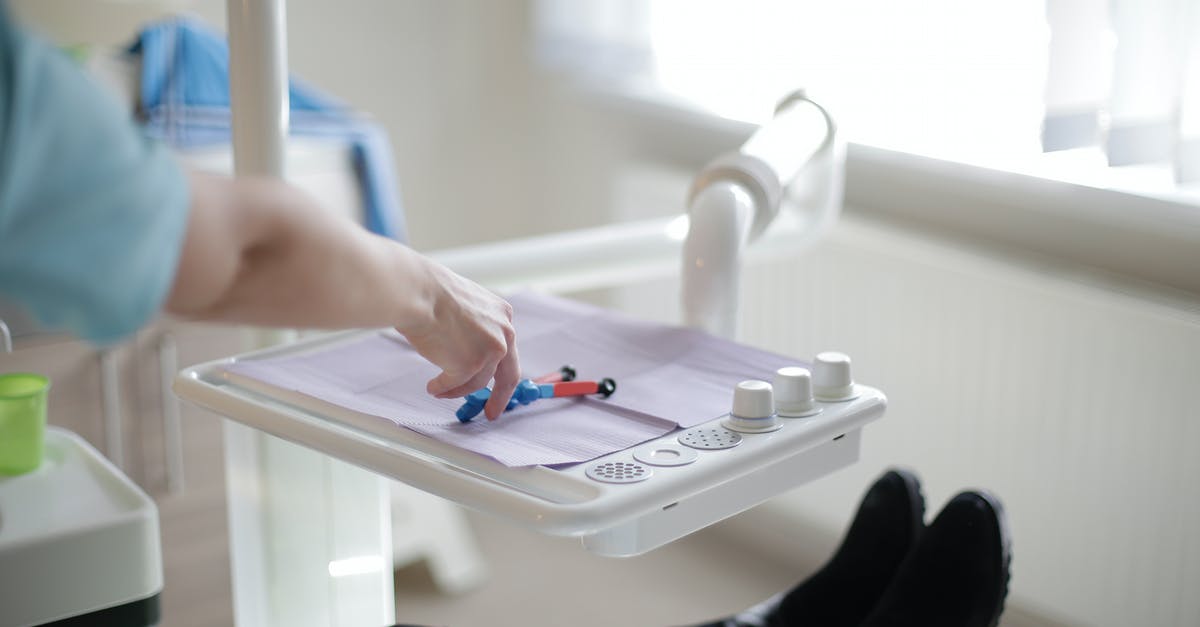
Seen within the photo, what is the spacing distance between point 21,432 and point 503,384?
46 cm

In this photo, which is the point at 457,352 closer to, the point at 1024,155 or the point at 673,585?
the point at 1024,155

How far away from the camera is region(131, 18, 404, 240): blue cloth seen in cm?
171

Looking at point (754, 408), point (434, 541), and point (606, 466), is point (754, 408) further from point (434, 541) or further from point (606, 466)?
point (434, 541)

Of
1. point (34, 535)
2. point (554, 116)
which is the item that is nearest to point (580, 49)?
point (554, 116)

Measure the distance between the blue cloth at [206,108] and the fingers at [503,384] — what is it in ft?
3.20

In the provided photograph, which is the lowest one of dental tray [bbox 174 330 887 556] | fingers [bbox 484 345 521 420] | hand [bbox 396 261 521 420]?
dental tray [bbox 174 330 887 556]

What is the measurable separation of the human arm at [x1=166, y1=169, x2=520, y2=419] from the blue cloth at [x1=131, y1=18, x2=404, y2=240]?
1.07m

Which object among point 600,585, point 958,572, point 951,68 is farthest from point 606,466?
point 600,585

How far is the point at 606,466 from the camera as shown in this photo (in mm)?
811

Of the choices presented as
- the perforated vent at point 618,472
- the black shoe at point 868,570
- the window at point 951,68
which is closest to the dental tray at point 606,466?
the perforated vent at point 618,472

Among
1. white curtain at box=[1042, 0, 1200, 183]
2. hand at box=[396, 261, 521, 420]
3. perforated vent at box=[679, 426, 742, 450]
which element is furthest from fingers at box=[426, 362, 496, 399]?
white curtain at box=[1042, 0, 1200, 183]

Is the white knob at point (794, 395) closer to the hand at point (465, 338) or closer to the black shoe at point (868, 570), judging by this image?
the hand at point (465, 338)

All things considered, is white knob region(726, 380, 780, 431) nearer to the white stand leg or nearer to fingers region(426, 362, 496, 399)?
fingers region(426, 362, 496, 399)

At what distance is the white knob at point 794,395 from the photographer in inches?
35.8
